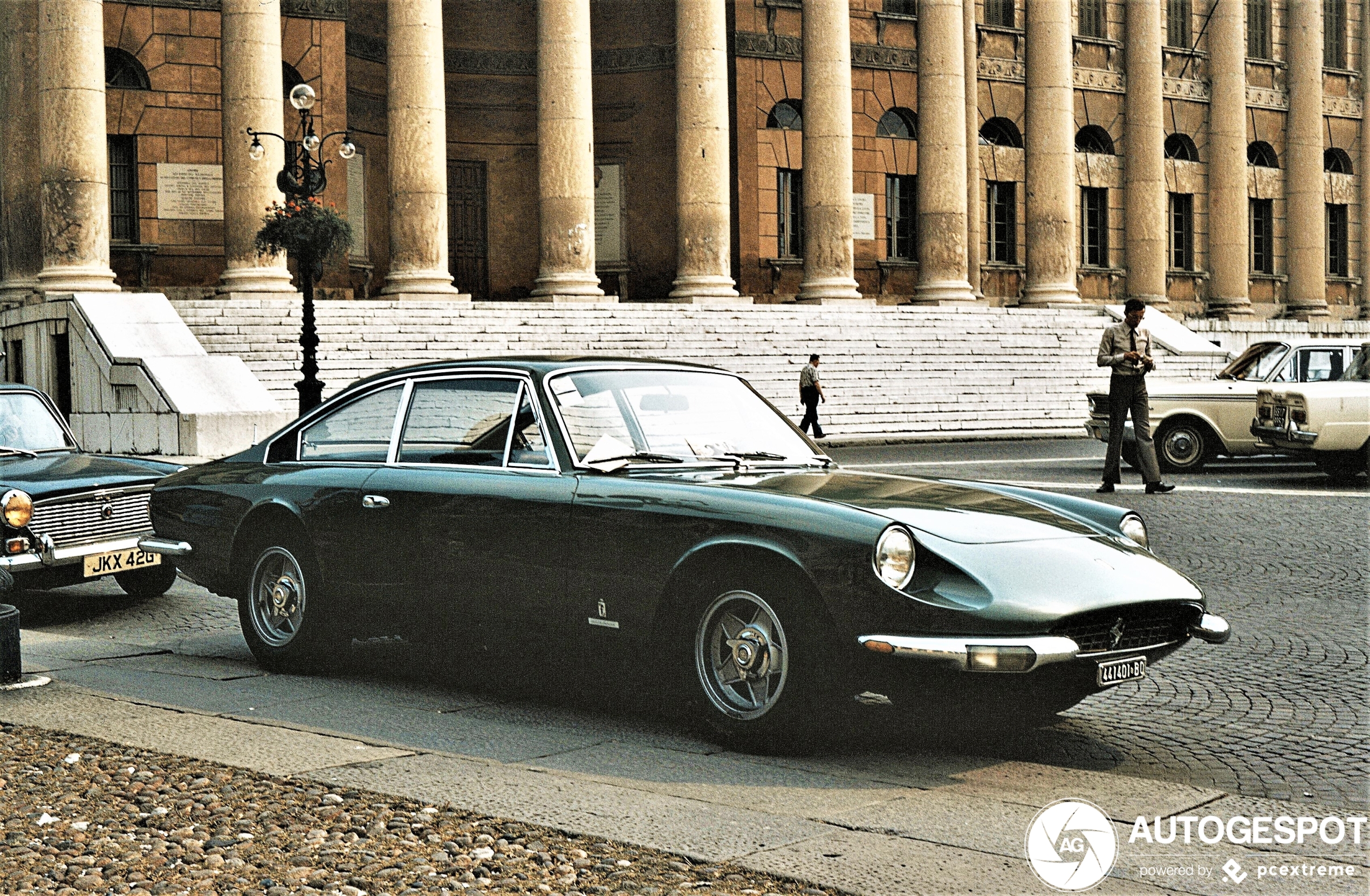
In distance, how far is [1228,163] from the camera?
146ft

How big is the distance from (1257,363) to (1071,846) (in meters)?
17.1

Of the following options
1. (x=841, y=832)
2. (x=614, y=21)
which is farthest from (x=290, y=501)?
(x=614, y=21)

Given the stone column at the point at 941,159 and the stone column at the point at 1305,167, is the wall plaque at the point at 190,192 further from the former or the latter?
the stone column at the point at 1305,167

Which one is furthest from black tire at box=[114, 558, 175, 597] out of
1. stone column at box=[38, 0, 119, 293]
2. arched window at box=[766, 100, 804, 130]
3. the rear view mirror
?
arched window at box=[766, 100, 804, 130]

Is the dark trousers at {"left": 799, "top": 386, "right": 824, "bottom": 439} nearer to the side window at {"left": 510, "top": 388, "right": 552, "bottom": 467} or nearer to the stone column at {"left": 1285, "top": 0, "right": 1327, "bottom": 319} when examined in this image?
the side window at {"left": 510, "top": 388, "right": 552, "bottom": 467}

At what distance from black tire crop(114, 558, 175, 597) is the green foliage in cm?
1322

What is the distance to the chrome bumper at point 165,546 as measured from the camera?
328 inches

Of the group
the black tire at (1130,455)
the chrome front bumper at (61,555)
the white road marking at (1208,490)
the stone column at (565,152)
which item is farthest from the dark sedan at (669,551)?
the stone column at (565,152)

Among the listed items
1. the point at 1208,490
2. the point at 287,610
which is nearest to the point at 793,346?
the point at 1208,490

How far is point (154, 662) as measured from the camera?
26.8 ft

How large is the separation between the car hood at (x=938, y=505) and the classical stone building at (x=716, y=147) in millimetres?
22730

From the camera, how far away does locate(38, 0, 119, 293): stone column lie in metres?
26.4

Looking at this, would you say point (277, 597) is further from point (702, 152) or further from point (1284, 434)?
point (702, 152)

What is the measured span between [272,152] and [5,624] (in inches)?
853
